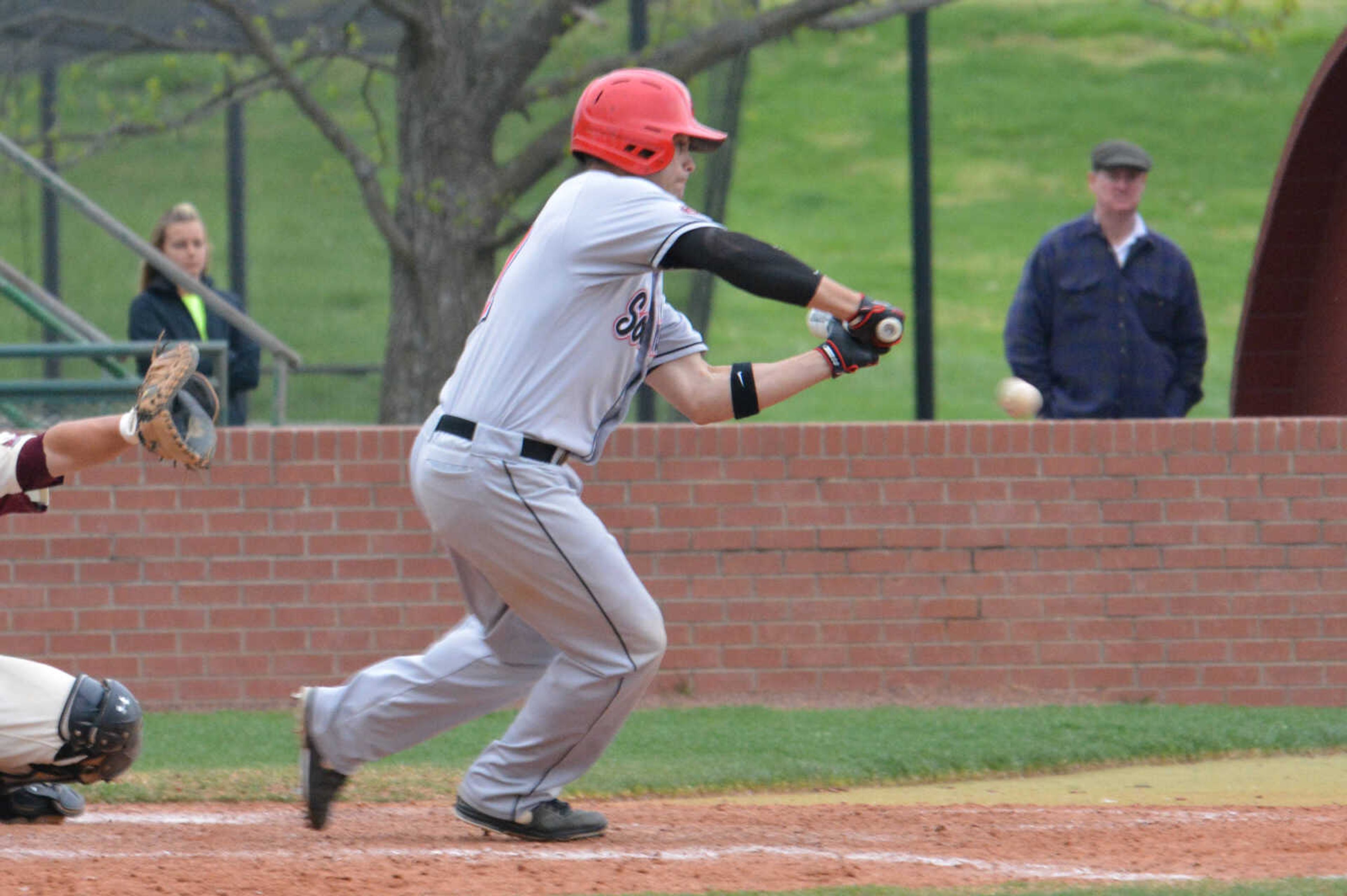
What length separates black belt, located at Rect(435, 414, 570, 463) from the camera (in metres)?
4.40

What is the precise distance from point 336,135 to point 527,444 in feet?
18.7

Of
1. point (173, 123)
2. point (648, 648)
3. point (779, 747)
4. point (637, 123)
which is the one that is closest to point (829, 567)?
point (779, 747)

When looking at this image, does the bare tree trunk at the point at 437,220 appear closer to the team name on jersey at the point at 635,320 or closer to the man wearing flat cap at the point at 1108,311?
the man wearing flat cap at the point at 1108,311

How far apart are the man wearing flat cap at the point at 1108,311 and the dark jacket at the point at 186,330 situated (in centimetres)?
344

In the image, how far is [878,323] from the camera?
4309 mm

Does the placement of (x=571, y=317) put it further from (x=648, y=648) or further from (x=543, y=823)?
(x=543, y=823)

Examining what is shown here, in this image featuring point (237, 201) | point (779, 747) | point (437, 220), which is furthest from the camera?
point (237, 201)

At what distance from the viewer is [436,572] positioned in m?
7.22

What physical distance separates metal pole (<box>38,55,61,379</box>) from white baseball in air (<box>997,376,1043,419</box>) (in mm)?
4610

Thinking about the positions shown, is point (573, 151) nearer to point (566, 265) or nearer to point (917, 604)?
point (566, 265)

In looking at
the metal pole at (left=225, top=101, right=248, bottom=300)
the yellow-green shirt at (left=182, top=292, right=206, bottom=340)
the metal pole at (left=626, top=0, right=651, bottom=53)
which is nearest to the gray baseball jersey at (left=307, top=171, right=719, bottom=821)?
the yellow-green shirt at (left=182, top=292, right=206, bottom=340)

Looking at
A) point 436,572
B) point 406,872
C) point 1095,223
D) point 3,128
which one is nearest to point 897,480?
point 1095,223

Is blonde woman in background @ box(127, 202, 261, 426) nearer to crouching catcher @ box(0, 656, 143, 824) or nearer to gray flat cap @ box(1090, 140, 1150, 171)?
crouching catcher @ box(0, 656, 143, 824)

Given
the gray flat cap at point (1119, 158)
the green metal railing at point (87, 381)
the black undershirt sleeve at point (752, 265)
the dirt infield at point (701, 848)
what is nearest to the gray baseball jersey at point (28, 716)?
the dirt infield at point (701, 848)
